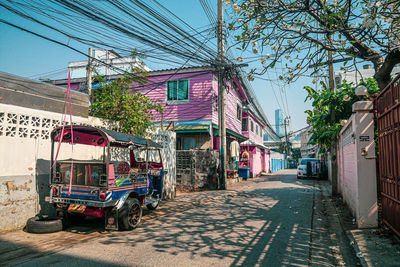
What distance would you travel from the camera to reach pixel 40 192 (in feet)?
22.9

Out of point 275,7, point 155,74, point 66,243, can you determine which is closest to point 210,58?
point 155,74

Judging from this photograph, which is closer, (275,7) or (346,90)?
(275,7)

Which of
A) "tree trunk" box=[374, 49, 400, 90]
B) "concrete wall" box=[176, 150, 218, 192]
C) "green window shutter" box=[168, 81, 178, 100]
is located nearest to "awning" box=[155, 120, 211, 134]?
"concrete wall" box=[176, 150, 218, 192]

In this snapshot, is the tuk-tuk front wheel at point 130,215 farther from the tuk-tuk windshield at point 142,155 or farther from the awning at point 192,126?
the awning at point 192,126

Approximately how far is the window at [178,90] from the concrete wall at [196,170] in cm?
456

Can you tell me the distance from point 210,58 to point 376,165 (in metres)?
9.20

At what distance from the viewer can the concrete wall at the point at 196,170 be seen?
14.8 metres

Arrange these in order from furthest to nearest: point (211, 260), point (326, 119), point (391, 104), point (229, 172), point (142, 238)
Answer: point (229, 172)
point (326, 119)
point (142, 238)
point (391, 104)
point (211, 260)

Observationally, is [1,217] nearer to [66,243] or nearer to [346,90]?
[66,243]

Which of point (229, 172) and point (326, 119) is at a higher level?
point (326, 119)

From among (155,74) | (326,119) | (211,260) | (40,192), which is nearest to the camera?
(211,260)

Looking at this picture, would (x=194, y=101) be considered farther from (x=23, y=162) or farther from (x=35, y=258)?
(x=35, y=258)

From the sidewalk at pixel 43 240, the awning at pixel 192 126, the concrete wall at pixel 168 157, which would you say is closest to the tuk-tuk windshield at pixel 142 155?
the concrete wall at pixel 168 157

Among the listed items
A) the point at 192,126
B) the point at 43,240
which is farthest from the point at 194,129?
the point at 43,240
